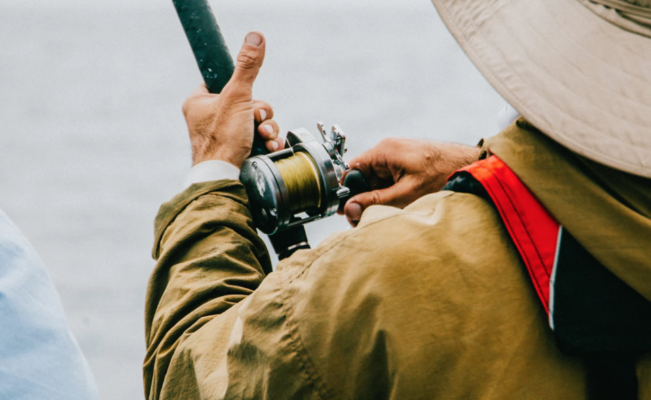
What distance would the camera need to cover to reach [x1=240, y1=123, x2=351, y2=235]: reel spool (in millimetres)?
1581

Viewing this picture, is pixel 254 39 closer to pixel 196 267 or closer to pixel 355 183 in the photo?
pixel 355 183

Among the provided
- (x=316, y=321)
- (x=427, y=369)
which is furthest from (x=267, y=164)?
(x=427, y=369)

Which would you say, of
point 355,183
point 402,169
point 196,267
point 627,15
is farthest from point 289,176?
point 627,15

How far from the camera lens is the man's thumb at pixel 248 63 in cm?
175

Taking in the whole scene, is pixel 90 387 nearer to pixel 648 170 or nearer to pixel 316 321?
pixel 316 321

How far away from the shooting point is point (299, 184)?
64.3 inches

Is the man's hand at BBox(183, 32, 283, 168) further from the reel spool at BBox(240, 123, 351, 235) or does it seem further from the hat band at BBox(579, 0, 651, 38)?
the hat band at BBox(579, 0, 651, 38)

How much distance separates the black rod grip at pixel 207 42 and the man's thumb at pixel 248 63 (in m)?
0.09

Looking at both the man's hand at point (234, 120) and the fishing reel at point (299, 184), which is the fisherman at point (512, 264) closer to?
the fishing reel at point (299, 184)

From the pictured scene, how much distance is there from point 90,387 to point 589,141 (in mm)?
1181

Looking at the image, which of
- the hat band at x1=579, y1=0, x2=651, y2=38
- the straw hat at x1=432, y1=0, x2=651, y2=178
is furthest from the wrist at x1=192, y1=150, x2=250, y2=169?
the hat band at x1=579, y1=0, x2=651, y2=38

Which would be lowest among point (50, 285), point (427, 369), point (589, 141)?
point (427, 369)

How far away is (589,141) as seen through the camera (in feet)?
2.72

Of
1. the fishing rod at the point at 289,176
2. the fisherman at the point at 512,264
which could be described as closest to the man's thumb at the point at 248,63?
the fishing rod at the point at 289,176
